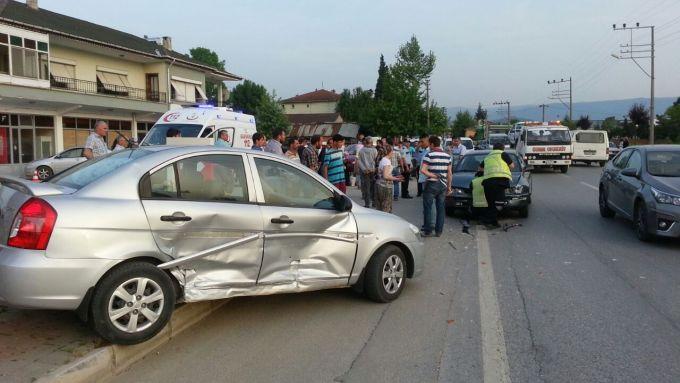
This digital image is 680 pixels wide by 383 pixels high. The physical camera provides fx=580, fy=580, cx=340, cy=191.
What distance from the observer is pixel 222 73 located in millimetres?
41250

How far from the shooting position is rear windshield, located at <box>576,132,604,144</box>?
98.2 feet

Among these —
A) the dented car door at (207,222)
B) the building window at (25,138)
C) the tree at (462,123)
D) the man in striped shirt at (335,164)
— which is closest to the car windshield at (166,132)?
the man in striped shirt at (335,164)

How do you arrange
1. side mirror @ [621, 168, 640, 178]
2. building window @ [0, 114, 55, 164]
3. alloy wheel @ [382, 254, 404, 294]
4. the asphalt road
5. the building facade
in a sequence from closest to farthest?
the asphalt road
alloy wheel @ [382, 254, 404, 294]
side mirror @ [621, 168, 640, 178]
the building facade
building window @ [0, 114, 55, 164]

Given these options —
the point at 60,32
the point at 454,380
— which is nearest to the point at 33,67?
the point at 60,32

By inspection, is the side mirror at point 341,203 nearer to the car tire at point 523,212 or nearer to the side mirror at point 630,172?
the side mirror at point 630,172

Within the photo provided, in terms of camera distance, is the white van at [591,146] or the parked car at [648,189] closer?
A: the parked car at [648,189]

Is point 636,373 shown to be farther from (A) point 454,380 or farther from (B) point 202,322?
(B) point 202,322

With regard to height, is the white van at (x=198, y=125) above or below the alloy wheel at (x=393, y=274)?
above

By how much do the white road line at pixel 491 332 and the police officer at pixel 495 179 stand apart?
297 cm

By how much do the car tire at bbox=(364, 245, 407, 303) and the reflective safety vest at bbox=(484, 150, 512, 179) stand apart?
4847mm

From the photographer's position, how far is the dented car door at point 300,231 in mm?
5098

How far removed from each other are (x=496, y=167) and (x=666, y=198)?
2792mm

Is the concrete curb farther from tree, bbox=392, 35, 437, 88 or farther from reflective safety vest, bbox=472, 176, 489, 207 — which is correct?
tree, bbox=392, 35, 437, 88

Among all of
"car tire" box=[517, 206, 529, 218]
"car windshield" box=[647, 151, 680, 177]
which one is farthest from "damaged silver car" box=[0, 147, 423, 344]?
"car tire" box=[517, 206, 529, 218]
